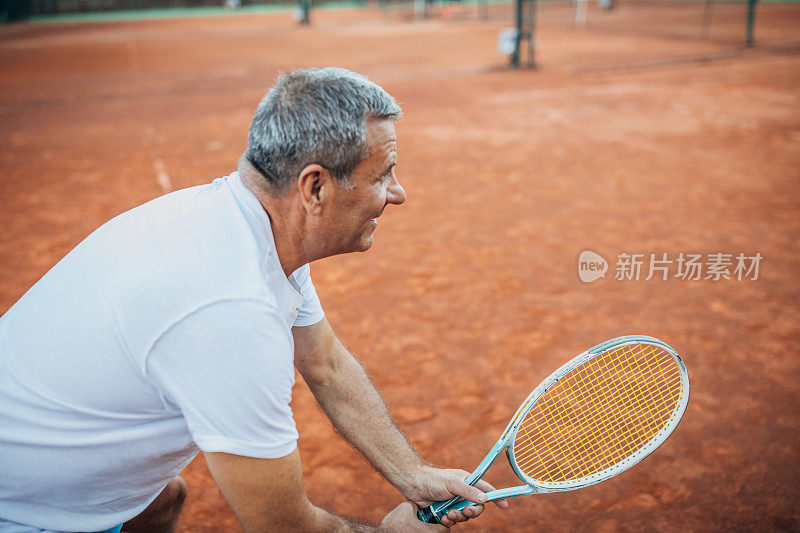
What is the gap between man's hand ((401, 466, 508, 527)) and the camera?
5.97 ft

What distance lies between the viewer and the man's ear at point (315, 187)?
1448mm

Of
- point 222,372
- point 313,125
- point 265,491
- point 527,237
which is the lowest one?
point 527,237

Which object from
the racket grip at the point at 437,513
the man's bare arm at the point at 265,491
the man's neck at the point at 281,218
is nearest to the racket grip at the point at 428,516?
the racket grip at the point at 437,513

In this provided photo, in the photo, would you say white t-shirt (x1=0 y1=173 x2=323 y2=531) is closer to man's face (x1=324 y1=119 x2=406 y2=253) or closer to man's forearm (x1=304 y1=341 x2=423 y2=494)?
man's face (x1=324 y1=119 x2=406 y2=253)

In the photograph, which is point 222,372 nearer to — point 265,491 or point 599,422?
point 265,491

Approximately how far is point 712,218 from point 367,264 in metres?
2.87

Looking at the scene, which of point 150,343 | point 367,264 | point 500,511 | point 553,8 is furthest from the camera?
point 553,8

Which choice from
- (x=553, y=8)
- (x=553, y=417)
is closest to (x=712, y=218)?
(x=553, y=417)

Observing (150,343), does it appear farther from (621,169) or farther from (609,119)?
(609,119)

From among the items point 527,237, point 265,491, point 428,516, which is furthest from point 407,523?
point 527,237

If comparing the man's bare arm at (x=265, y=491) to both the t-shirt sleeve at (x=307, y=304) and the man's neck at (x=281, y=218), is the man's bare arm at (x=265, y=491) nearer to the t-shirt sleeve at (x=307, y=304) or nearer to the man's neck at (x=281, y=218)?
the man's neck at (x=281, y=218)

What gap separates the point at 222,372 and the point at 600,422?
2122 mm

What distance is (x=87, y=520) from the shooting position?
1569 mm

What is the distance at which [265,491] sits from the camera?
1384 mm
